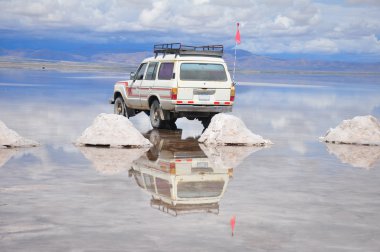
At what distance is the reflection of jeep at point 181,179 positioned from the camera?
9297mm

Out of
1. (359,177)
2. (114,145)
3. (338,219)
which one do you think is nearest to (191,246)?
(338,219)

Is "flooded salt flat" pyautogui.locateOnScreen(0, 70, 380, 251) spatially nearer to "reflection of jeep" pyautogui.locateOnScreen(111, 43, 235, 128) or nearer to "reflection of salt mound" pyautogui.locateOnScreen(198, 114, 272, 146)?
"reflection of salt mound" pyautogui.locateOnScreen(198, 114, 272, 146)

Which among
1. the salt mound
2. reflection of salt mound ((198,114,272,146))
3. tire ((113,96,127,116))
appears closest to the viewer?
reflection of salt mound ((198,114,272,146))

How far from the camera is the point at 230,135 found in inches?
658

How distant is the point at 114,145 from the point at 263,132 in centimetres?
564

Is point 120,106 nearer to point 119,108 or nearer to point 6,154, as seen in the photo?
point 119,108

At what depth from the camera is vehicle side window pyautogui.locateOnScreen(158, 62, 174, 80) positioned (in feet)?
65.4

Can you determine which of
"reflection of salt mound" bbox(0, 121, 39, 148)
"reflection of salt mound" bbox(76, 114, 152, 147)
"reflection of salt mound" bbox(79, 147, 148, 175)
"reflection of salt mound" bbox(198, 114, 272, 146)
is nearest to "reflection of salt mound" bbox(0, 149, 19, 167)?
"reflection of salt mound" bbox(0, 121, 39, 148)

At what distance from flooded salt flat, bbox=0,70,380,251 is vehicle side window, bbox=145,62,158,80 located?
3.55 metres

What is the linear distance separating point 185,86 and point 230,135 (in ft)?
10.3

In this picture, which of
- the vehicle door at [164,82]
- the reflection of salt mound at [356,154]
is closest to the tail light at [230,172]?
the reflection of salt mound at [356,154]

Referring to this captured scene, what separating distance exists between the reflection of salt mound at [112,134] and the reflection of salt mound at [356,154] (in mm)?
3990

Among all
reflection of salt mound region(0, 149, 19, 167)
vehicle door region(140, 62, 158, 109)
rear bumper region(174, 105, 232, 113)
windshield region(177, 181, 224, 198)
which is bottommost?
reflection of salt mound region(0, 149, 19, 167)

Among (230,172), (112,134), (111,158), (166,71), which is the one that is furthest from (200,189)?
(166,71)
